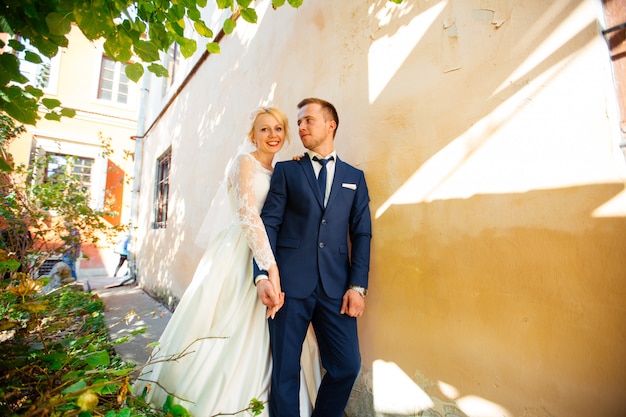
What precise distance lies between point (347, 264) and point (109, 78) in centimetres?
1359

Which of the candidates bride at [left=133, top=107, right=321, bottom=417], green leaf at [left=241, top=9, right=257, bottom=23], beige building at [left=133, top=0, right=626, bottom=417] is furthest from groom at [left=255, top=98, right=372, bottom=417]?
green leaf at [left=241, top=9, right=257, bottom=23]

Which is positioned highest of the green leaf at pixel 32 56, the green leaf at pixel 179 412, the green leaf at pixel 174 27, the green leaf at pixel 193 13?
the green leaf at pixel 193 13

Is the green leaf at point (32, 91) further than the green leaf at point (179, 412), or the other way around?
the green leaf at point (179, 412)

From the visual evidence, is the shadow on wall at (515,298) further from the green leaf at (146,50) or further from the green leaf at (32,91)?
the green leaf at (32,91)

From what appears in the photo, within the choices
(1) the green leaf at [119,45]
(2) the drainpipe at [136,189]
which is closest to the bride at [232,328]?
(1) the green leaf at [119,45]

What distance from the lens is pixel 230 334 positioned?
191 centimetres

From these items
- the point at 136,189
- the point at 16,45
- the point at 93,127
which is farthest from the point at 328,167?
the point at 93,127

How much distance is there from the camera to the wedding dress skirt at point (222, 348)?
5.96 feet

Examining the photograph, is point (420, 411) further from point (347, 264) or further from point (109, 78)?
point (109, 78)

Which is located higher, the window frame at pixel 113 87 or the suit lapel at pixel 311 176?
the window frame at pixel 113 87

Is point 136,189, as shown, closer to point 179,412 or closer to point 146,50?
point 146,50

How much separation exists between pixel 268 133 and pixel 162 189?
627cm

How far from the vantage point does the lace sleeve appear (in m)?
1.75

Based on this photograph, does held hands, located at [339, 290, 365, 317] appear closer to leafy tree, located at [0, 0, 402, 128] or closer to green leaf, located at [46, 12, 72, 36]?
leafy tree, located at [0, 0, 402, 128]
